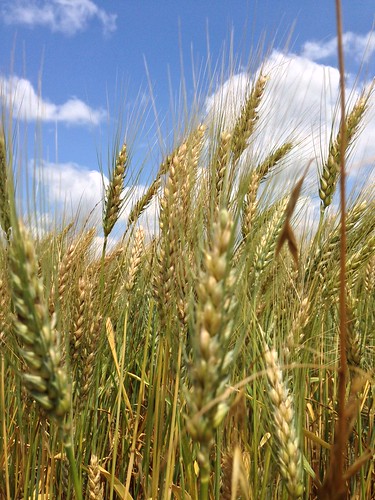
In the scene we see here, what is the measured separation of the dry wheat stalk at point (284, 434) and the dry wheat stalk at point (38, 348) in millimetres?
433

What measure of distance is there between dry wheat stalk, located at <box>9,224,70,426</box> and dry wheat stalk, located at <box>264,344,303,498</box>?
433mm

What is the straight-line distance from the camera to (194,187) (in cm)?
190

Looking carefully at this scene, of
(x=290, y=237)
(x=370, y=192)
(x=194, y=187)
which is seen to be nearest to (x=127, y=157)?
(x=194, y=187)

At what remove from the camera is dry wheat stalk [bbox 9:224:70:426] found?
0.88 metres

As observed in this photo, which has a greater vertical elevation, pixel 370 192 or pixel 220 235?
pixel 370 192

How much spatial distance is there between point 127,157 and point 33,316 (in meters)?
1.59

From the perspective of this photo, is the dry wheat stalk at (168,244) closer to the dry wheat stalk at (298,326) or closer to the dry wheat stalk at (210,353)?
the dry wheat stalk at (298,326)

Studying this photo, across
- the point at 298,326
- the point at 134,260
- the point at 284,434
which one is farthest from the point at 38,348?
the point at 134,260

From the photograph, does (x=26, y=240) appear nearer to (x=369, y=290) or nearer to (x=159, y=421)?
(x=159, y=421)

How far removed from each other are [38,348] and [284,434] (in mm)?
559


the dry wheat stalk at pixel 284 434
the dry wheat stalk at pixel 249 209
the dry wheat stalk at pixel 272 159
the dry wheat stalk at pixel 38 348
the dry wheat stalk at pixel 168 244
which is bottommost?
the dry wheat stalk at pixel 284 434

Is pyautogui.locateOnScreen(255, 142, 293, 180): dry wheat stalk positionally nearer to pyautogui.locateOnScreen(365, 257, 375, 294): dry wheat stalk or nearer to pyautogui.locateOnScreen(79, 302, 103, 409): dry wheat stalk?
pyautogui.locateOnScreen(365, 257, 375, 294): dry wheat stalk

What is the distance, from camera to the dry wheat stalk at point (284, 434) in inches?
40.3

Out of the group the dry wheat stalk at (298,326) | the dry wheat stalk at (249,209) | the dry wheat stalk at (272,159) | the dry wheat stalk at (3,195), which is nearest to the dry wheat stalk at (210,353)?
the dry wheat stalk at (298,326)
